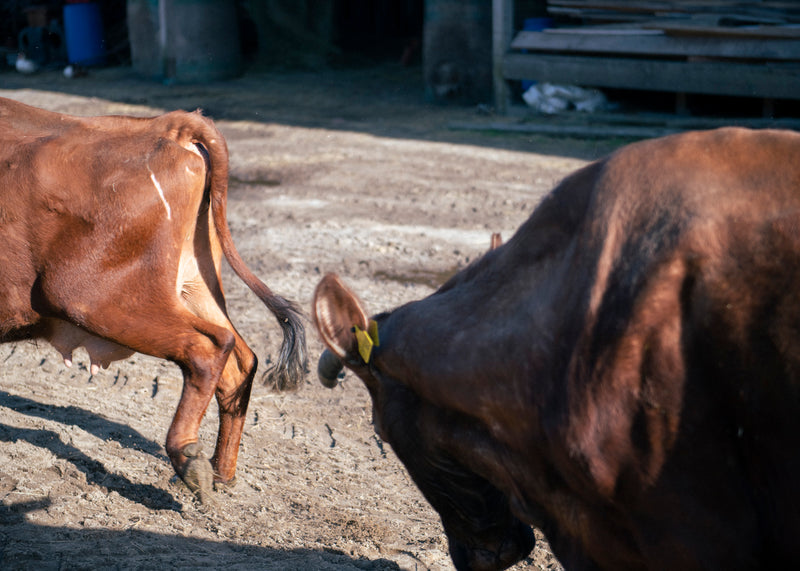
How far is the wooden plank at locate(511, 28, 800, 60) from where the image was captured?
9.92 m

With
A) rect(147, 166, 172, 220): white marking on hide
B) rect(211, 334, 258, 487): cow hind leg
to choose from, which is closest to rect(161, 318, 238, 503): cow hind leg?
rect(211, 334, 258, 487): cow hind leg

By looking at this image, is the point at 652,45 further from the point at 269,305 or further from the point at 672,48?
the point at 269,305

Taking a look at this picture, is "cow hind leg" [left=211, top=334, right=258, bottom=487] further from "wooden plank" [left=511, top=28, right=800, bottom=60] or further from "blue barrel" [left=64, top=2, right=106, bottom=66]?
"blue barrel" [left=64, top=2, right=106, bottom=66]

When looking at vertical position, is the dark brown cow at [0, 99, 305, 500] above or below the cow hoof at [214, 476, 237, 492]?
above

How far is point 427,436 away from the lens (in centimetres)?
241

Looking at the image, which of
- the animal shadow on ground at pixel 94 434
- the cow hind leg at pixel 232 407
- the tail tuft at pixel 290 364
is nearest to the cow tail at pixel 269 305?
the tail tuft at pixel 290 364

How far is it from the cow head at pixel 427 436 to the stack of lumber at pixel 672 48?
342 inches

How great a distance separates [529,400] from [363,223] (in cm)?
561

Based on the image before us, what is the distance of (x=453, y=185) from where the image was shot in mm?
8734

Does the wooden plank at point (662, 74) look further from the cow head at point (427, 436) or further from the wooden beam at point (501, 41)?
the cow head at point (427, 436)

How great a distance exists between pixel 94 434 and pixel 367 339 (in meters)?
2.37

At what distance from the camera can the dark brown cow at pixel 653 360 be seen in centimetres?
175

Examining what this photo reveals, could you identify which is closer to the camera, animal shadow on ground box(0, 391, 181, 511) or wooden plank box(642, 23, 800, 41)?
animal shadow on ground box(0, 391, 181, 511)

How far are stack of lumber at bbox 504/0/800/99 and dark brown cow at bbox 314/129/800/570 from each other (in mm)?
8816
